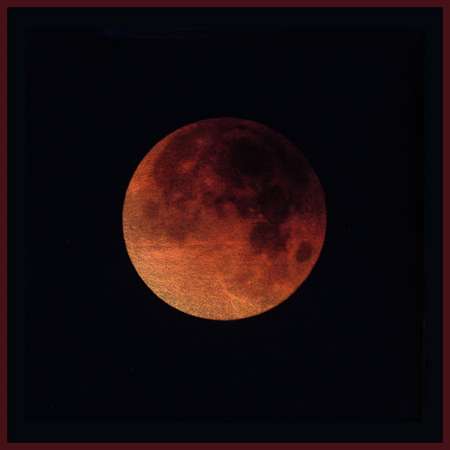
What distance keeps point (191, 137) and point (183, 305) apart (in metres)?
0.87

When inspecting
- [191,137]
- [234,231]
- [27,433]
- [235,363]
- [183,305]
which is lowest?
[27,433]

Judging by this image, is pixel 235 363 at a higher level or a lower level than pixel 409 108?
lower

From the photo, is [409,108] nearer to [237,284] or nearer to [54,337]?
[237,284]

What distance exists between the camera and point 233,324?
11.8ft

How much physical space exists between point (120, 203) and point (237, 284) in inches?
31.0

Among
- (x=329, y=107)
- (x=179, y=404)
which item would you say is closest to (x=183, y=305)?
(x=179, y=404)

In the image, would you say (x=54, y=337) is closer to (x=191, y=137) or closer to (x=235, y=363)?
(x=235, y=363)

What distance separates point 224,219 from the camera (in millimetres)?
3277

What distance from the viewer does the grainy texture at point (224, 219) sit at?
10.8 feet

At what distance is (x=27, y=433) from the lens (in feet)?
11.3

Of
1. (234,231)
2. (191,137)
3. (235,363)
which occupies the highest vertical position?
(191,137)

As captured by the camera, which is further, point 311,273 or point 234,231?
point 311,273

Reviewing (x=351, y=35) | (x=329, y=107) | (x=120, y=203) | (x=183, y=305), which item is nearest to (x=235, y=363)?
(x=183, y=305)

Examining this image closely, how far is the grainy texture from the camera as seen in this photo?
3287 millimetres
